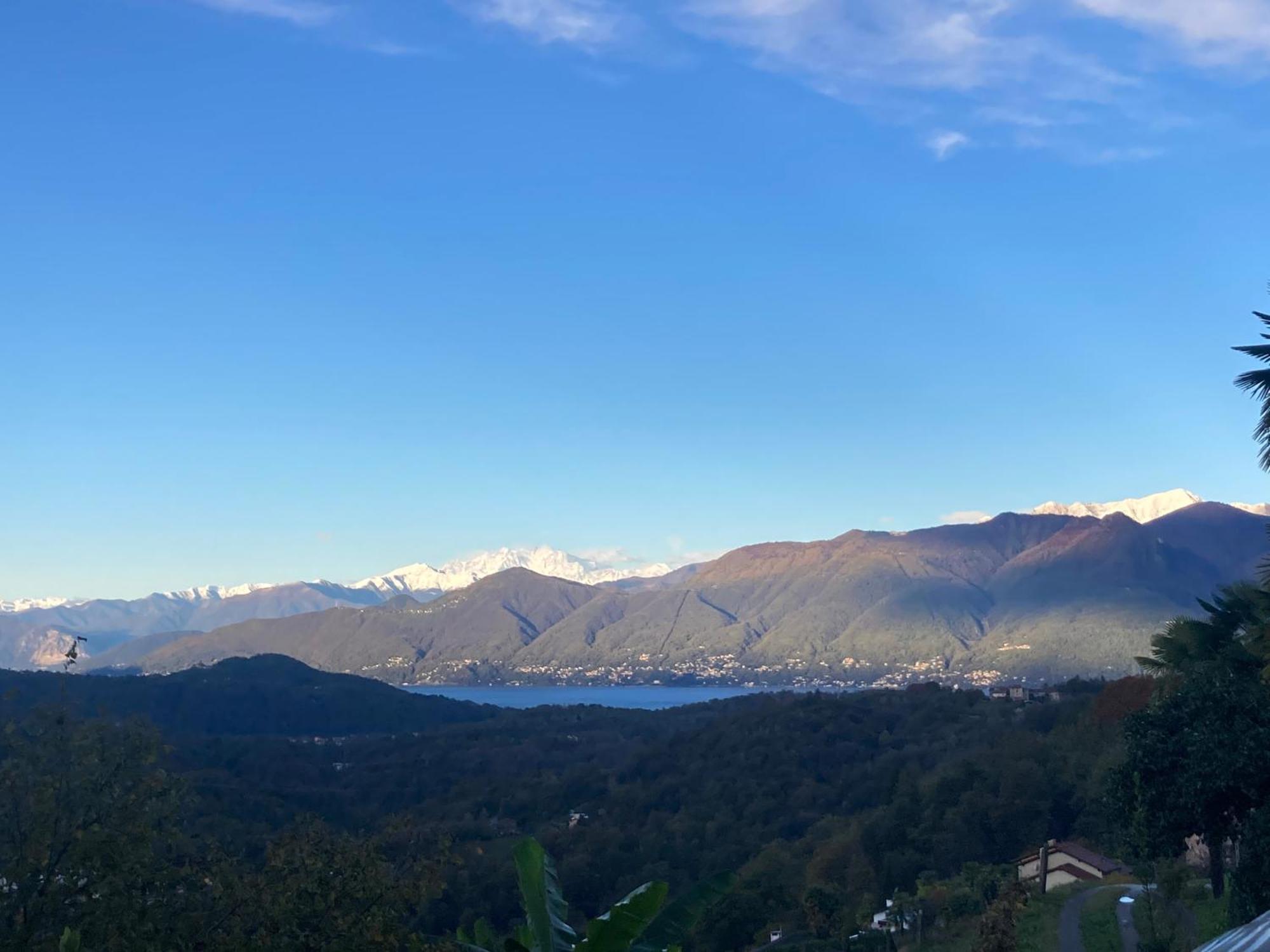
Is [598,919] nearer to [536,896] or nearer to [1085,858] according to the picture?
[536,896]

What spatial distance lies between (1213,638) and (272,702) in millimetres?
105994

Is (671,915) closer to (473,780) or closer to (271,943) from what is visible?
(271,943)

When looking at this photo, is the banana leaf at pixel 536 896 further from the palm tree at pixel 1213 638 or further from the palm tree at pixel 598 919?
the palm tree at pixel 1213 638

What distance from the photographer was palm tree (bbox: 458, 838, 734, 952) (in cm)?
674

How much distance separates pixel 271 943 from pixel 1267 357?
12.4 metres

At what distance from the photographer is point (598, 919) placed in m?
6.72

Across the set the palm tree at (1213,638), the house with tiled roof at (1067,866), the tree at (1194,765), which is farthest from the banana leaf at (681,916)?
the house with tiled roof at (1067,866)

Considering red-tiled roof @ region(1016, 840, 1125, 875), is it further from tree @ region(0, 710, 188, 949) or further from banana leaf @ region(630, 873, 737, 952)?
tree @ region(0, 710, 188, 949)

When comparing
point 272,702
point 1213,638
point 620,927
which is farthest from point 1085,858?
point 272,702

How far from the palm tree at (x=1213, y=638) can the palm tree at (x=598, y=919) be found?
15483 millimetres

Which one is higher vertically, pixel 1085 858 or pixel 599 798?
pixel 1085 858

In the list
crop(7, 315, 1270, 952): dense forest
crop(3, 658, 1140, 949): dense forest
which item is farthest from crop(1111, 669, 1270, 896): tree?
crop(3, 658, 1140, 949): dense forest

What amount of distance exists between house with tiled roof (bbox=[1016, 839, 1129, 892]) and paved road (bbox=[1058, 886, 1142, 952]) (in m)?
2.72

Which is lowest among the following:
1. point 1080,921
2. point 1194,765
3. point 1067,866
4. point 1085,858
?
point 1067,866
